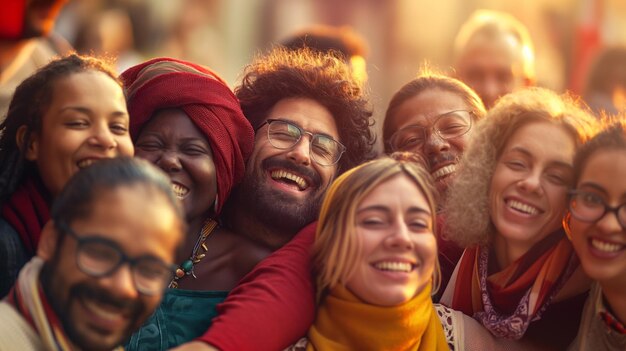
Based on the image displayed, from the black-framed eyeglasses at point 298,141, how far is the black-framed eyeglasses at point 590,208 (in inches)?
49.0

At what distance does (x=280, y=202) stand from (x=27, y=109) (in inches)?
50.4

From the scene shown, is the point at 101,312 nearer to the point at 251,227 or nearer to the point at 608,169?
the point at 251,227

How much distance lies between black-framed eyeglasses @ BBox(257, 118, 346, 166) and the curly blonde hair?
640 millimetres

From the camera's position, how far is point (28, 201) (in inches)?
140

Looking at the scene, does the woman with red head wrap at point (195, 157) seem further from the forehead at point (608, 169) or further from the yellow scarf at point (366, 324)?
the forehead at point (608, 169)

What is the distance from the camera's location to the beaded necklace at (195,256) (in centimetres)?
A: 408

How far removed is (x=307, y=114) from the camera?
460cm

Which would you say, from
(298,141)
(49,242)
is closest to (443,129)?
(298,141)

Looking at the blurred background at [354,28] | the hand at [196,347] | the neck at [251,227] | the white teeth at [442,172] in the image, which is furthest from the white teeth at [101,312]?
the blurred background at [354,28]

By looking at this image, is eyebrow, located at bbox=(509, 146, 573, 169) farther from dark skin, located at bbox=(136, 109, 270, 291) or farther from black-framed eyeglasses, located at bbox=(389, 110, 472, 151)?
dark skin, located at bbox=(136, 109, 270, 291)

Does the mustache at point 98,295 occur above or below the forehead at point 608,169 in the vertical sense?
below

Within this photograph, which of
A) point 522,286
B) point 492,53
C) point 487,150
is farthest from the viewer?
point 492,53

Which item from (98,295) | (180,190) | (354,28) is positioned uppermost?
(354,28)

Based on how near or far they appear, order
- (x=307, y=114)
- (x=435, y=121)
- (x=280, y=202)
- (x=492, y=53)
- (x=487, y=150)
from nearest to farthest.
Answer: (x=487, y=150)
(x=280, y=202)
(x=307, y=114)
(x=435, y=121)
(x=492, y=53)
